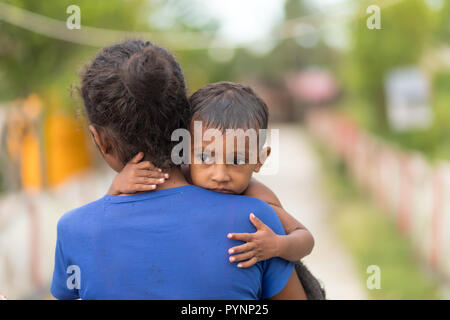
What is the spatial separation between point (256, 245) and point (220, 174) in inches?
10.7

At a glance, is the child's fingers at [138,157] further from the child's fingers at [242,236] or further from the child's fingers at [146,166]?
the child's fingers at [242,236]

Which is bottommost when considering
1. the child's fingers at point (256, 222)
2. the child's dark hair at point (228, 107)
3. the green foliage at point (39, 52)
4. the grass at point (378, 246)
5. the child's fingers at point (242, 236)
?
the grass at point (378, 246)

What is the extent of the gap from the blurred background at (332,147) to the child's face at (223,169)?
425mm

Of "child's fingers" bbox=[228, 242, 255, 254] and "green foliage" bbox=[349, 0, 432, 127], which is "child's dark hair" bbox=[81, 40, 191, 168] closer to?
"child's fingers" bbox=[228, 242, 255, 254]

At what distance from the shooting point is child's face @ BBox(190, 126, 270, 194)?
5.09 feet

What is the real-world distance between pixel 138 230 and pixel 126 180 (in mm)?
160

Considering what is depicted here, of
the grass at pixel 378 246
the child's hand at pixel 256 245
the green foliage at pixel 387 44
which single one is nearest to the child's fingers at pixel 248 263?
the child's hand at pixel 256 245

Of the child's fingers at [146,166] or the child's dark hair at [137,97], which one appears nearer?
the child's dark hair at [137,97]

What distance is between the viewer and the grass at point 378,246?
5309mm

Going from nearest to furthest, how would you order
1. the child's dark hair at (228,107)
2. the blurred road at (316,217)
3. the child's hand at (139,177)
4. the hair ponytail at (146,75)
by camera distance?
the hair ponytail at (146,75)
the child's hand at (139,177)
the child's dark hair at (228,107)
the blurred road at (316,217)

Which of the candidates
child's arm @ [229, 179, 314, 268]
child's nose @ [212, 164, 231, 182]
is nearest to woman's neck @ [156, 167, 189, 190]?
child's nose @ [212, 164, 231, 182]

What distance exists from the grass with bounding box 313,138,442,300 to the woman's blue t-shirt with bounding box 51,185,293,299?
420cm

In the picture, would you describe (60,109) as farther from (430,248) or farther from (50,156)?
(430,248)
